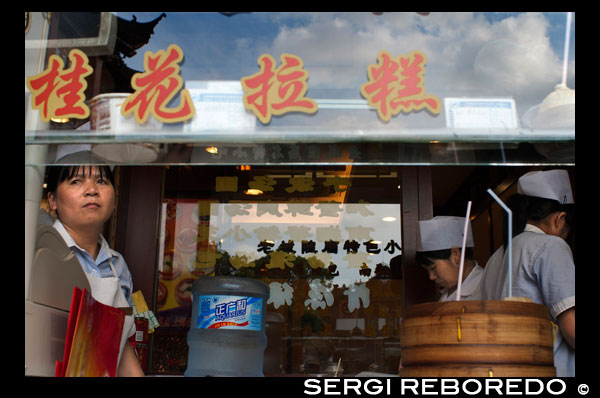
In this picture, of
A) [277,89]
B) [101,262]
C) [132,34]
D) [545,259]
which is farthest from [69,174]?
[545,259]

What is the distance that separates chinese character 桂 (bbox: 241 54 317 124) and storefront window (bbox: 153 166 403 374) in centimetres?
224

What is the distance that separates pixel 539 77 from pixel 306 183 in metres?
2.71

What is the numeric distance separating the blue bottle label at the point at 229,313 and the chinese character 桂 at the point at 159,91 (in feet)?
2.65

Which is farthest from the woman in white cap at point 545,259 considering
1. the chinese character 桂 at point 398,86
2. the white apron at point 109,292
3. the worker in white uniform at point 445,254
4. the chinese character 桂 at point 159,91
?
the white apron at point 109,292

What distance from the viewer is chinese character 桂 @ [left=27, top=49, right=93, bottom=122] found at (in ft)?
5.80

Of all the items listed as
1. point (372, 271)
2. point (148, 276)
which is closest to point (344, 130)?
point (148, 276)

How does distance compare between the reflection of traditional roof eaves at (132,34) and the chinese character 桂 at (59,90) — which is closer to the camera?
the chinese character 桂 at (59,90)

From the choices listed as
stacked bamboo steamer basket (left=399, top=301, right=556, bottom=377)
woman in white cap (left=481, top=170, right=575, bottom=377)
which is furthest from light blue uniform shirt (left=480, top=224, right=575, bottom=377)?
stacked bamboo steamer basket (left=399, top=301, right=556, bottom=377)

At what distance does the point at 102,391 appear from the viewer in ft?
5.08

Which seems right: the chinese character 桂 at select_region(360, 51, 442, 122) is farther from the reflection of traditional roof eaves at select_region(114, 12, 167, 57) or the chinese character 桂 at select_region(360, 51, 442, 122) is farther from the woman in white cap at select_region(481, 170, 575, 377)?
the woman in white cap at select_region(481, 170, 575, 377)

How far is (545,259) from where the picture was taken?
94.6 inches

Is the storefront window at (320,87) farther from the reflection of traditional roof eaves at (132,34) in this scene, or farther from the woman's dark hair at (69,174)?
the woman's dark hair at (69,174)

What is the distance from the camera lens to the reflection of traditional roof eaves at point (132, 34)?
6.23 ft

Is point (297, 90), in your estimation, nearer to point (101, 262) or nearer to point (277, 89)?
point (277, 89)
